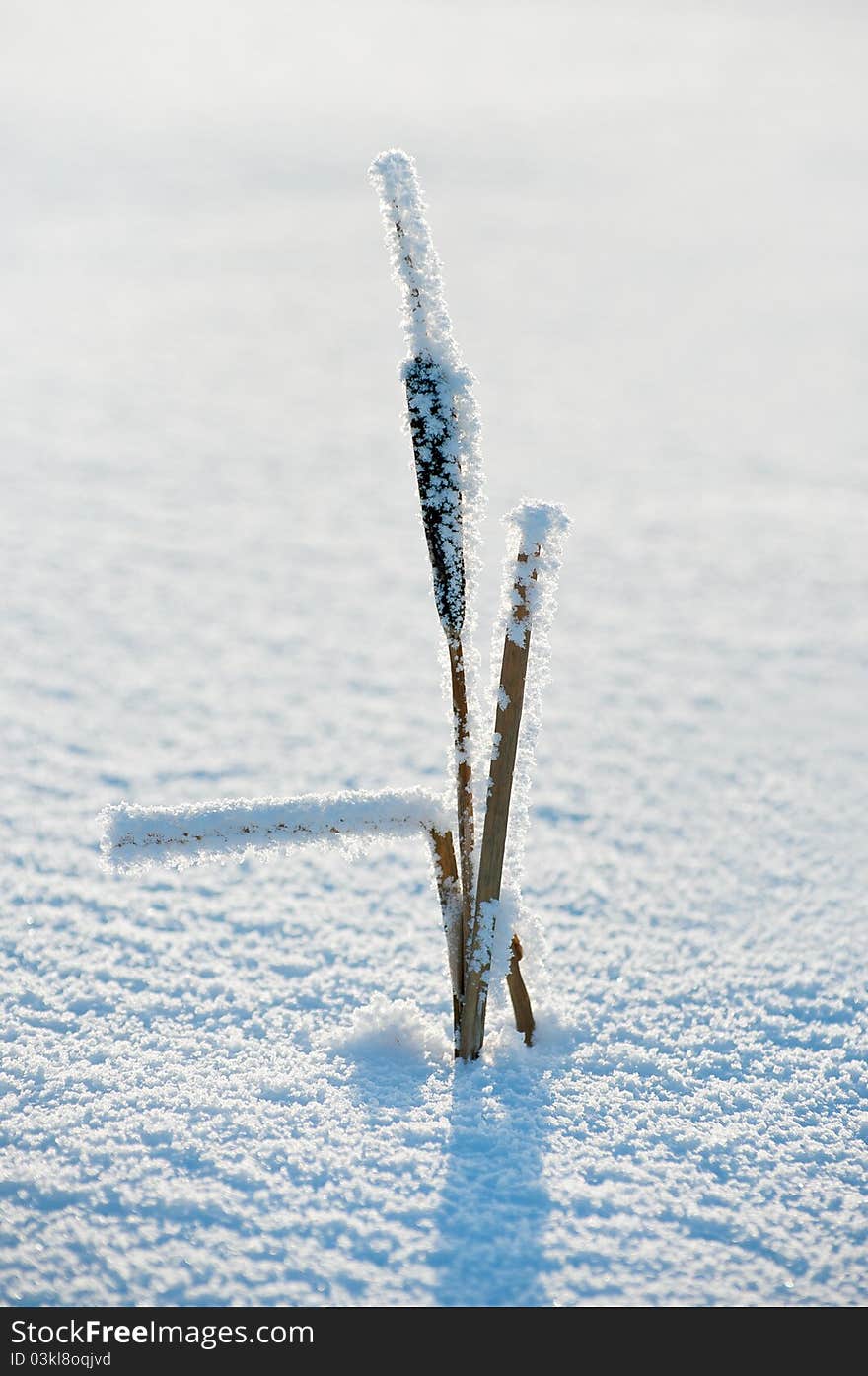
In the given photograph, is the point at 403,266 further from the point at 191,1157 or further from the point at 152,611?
the point at 152,611

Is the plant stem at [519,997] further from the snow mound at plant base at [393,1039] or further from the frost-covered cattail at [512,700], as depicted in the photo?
the snow mound at plant base at [393,1039]

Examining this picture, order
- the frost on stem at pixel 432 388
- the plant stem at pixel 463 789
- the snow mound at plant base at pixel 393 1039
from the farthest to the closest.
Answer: the snow mound at plant base at pixel 393 1039 → the plant stem at pixel 463 789 → the frost on stem at pixel 432 388

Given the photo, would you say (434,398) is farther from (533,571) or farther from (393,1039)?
(393,1039)

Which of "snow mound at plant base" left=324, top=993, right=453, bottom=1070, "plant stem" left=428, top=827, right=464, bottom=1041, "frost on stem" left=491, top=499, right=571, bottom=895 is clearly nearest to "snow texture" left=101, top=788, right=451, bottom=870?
"plant stem" left=428, top=827, right=464, bottom=1041

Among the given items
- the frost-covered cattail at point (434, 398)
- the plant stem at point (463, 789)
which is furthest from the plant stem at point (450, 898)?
the frost-covered cattail at point (434, 398)

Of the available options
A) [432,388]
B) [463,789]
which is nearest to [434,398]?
[432,388]

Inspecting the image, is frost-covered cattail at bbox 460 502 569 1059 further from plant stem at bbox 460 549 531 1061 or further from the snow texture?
the snow texture
